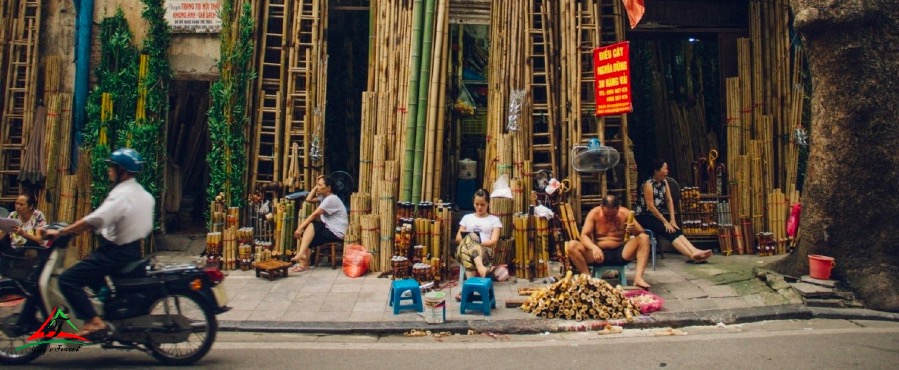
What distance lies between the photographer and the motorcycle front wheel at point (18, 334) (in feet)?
17.7

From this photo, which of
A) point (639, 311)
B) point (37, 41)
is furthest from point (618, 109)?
point (37, 41)

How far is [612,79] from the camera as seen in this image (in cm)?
920

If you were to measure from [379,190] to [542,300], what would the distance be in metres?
2.83

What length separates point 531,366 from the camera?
5.63 meters

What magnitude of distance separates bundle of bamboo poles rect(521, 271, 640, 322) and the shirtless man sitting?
2.52 feet

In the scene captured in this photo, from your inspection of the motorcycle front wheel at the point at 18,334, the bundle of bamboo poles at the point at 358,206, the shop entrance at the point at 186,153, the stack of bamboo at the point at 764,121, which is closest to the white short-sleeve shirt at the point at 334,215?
the bundle of bamboo poles at the point at 358,206

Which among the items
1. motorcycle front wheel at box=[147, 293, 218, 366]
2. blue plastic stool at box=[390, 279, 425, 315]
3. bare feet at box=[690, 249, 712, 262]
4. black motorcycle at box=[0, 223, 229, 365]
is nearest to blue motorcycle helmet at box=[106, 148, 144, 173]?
black motorcycle at box=[0, 223, 229, 365]

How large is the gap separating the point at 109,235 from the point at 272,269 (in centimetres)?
329

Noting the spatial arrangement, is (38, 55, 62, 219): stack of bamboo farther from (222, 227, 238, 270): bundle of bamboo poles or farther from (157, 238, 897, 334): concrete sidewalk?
(157, 238, 897, 334): concrete sidewalk

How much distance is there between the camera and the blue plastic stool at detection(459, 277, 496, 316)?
7.09 m

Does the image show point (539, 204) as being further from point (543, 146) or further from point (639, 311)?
point (639, 311)

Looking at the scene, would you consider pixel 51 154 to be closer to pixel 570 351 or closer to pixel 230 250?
pixel 230 250

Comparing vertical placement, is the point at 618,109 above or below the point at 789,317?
above

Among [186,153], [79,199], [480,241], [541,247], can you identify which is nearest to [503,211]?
[541,247]
